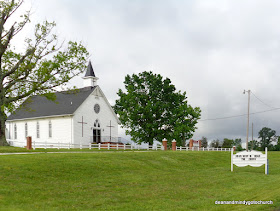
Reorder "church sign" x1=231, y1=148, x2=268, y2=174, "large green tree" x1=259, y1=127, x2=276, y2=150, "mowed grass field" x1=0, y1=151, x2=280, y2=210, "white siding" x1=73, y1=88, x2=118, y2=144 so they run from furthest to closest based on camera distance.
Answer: "large green tree" x1=259, y1=127, x2=276, y2=150 → "white siding" x1=73, y1=88, x2=118, y2=144 → "church sign" x1=231, y1=148, x2=268, y2=174 → "mowed grass field" x1=0, y1=151, x2=280, y2=210

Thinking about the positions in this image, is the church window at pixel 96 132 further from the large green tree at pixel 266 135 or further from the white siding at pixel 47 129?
the large green tree at pixel 266 135

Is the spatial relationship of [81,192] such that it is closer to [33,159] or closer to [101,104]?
[33,159]

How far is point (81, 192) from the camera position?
44.3ft

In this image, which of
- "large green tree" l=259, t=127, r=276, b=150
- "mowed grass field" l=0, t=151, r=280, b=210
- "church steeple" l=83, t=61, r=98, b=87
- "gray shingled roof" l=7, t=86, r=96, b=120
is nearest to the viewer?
"mowed grass field" l=0, t=151, r=280, b=210

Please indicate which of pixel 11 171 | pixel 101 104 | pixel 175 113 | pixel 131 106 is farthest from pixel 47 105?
pixel 11 171

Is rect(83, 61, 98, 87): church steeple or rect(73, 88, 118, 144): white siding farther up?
rect(83, 61, 98, 87): church steeple

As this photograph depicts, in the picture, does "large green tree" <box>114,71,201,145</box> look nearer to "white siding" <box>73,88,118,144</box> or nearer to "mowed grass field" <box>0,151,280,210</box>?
"white siding" <box>73,88,118,144</box>

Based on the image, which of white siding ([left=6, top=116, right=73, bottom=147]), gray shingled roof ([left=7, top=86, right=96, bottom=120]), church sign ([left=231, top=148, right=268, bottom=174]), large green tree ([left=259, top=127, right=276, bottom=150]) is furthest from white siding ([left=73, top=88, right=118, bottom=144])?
large green tree ([left=259, top=127, right=276, bottom=150])

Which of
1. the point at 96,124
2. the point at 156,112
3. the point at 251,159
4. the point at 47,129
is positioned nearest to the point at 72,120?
the point at 96,124

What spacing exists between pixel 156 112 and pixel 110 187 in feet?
120

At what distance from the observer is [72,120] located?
139 feet

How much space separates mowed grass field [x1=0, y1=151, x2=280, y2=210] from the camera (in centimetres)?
1105

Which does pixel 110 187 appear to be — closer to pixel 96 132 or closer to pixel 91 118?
pixel 91 118

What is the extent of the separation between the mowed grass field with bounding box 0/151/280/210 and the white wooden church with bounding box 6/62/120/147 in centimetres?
2118
